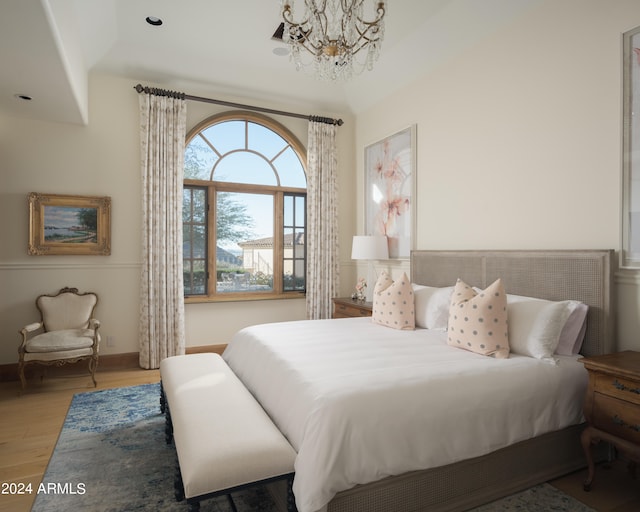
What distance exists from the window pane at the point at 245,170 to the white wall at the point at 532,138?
192 centimetres

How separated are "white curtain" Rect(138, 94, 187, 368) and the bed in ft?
6.24

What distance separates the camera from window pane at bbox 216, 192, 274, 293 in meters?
4.91

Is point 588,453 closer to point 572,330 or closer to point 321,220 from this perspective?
point 572,330

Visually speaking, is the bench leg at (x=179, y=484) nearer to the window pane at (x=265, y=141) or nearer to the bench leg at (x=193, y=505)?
the bench leg at (x=193, y=505)

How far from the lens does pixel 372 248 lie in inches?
176

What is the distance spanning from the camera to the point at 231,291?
496 centimetres

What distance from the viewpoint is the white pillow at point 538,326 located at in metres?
2.35

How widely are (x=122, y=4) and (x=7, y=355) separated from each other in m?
3.40

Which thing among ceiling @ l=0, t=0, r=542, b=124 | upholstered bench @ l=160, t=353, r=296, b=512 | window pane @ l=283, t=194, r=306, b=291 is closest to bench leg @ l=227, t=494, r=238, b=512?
upholstered bench @ l=160, t=353, r=296, b=512

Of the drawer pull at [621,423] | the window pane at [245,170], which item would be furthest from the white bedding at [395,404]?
the window pane at [245,170]

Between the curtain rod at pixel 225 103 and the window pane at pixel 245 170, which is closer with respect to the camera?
the curtain rod at pixel 225 103

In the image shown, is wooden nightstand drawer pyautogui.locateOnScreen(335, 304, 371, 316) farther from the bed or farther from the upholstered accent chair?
the upholstered accent chair

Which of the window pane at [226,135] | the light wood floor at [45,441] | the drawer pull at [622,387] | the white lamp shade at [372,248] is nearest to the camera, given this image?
the drawer pull at [622,387]

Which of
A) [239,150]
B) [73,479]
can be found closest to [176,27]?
[239,150]
